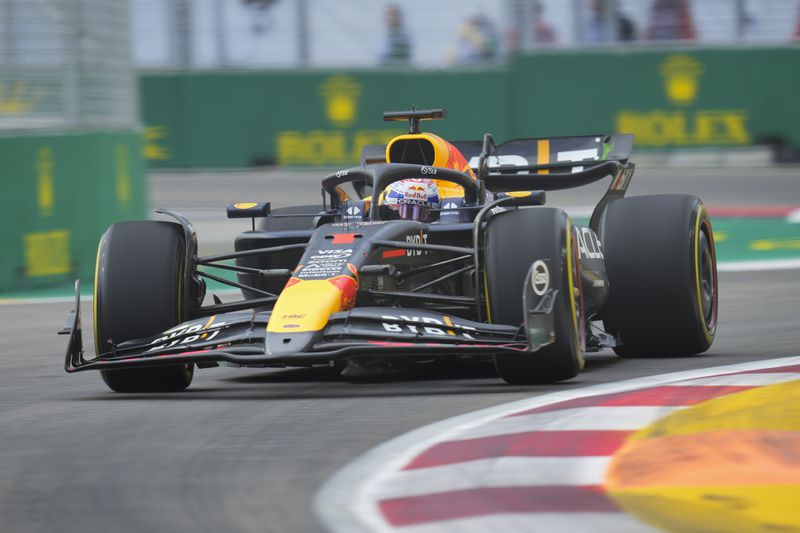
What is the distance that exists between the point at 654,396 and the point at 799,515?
7.10 feet

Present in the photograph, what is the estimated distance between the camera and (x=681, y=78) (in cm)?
1983

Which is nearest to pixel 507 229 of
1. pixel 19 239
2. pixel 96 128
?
pixel 19 239

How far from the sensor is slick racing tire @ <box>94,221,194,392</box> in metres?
6.98

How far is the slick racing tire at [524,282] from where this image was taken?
21.4ft

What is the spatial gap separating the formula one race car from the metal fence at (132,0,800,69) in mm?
11583

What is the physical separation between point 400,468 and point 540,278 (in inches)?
74.3

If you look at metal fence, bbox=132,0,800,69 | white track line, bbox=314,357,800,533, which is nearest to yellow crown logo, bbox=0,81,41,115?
white track line, bbox=314,357,800,533

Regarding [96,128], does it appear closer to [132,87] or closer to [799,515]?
[132,87]

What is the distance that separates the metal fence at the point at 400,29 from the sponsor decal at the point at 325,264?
45.5ft

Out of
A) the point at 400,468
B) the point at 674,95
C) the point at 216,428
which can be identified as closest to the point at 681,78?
the point at 674,95

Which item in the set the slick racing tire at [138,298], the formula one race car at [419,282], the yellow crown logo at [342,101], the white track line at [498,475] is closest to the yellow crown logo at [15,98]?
the formula one race car at [419,282]

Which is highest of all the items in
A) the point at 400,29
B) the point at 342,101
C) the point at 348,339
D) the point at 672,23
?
the point at 400,29

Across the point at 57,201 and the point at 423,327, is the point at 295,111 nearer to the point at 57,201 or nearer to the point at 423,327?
the point at 57,201

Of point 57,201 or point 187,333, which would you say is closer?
point 187,333
